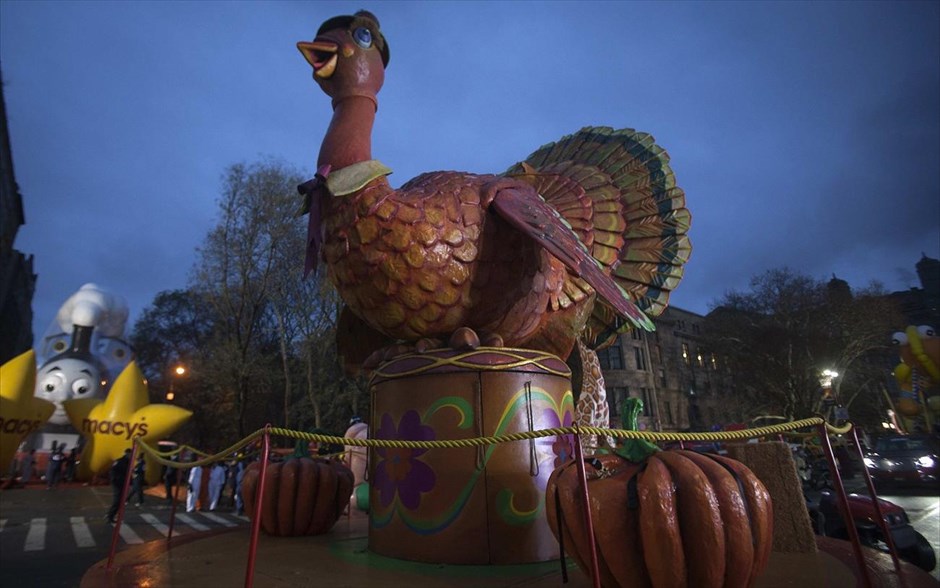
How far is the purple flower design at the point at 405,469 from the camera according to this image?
3.78 meters

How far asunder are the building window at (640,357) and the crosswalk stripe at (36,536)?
34725 mm

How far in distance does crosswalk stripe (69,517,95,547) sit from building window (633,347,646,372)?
34.1m

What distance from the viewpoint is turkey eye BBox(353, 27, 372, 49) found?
4.63m

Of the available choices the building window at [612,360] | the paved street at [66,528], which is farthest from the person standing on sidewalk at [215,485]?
the building window at [612,360]

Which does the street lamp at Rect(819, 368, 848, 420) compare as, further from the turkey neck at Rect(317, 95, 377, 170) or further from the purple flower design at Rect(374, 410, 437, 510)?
the turkey neck at Rect(317, 95, 377, 170)

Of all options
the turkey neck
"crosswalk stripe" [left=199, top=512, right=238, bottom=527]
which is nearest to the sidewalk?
the turkey neck

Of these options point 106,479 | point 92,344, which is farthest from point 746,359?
point 92,344

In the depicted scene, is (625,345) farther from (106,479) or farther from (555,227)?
(555,227)

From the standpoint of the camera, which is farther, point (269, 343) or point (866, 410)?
point (866, 410)

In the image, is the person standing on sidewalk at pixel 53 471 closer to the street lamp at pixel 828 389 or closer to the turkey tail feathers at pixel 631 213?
the turkey tail feathers at pixel 631 213

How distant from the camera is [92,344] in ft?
74.6

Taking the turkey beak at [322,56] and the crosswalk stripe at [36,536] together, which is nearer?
the turkey beak at [322,56]

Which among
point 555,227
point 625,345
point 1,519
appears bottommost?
point 1,519

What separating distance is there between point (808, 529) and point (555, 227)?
270cm
